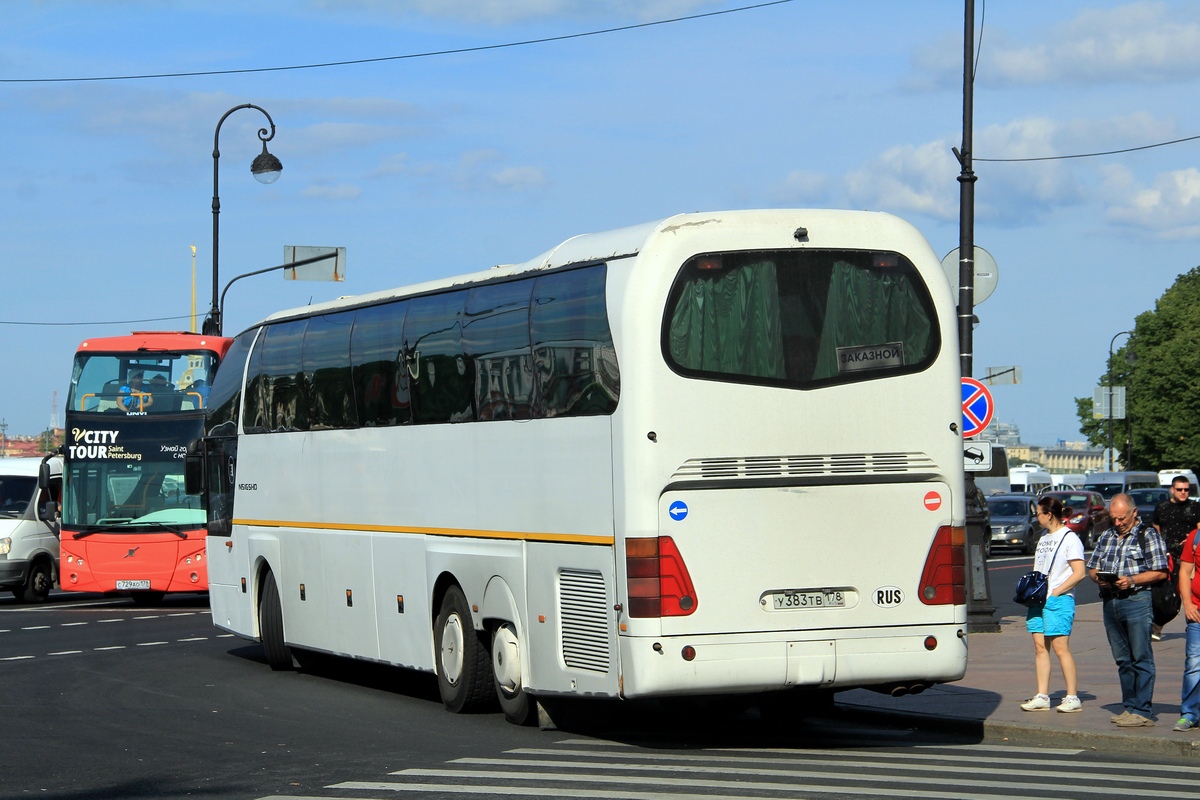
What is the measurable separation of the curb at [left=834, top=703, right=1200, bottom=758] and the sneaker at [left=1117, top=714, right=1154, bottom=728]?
7 centimetres

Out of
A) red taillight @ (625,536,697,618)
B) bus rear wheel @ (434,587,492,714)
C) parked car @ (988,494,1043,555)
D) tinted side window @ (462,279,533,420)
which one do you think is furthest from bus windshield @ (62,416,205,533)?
parked car @ (988,494,1043,555)

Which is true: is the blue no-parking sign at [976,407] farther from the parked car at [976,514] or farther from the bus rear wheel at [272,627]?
the bus rear wheel at [272,627]

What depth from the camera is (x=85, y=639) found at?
76.9ft

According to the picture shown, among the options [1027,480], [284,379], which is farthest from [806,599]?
[1027,480]

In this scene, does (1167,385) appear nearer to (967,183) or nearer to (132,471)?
(132,471)

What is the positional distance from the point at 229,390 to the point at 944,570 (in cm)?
1044

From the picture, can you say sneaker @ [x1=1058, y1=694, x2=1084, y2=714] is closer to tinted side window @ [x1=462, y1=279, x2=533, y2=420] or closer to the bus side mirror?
tinted side window @ [x1=462, y1=279, x2=533, y2=420]

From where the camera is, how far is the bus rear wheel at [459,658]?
47.6 feet

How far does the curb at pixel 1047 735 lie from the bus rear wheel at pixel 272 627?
293 inches

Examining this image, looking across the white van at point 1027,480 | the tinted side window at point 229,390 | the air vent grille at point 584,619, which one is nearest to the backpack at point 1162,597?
the air vent grille at point 584,619

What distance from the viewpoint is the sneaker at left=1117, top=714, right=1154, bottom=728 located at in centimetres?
1280

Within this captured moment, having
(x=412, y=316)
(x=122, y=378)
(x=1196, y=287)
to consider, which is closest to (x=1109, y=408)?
(x=1196, y=287)

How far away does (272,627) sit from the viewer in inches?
761

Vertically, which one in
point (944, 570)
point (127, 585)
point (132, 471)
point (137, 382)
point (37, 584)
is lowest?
point (37, 584)
